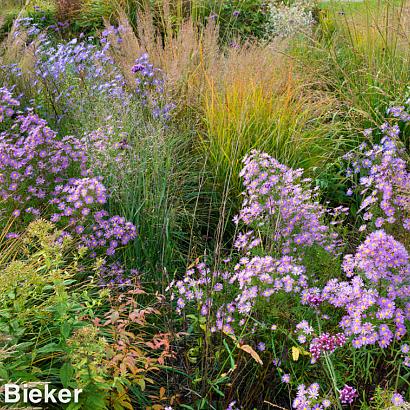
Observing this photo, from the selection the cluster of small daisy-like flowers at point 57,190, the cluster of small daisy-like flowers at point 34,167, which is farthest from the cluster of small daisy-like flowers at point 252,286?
the cluster of small daisy-like flowers at point 34,167

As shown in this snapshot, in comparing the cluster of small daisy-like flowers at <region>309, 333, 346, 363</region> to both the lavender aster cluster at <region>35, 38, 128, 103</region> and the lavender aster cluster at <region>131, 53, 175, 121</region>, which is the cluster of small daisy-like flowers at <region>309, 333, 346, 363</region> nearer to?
the lavender aster cluster at <region>131, 53, 175, 121</region>

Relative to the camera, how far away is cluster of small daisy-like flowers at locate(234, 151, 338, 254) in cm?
299

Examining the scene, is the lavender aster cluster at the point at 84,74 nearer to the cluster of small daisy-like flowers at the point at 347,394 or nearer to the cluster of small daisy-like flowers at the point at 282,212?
the cluster of small daisy-like flowers at the point at 282,212

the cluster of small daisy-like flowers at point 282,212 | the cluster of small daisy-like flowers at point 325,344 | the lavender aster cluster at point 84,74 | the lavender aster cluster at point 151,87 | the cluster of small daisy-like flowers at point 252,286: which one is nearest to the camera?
the cluster of small daisy-like flowers at point 325,344

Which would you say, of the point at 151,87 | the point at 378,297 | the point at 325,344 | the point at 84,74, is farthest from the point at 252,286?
the point at 84,74

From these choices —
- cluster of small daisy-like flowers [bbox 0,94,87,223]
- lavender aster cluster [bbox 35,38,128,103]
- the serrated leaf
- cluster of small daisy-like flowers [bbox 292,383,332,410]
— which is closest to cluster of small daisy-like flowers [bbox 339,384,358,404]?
cluster of small daisy-like flowers [bbox 292,383,332,410]

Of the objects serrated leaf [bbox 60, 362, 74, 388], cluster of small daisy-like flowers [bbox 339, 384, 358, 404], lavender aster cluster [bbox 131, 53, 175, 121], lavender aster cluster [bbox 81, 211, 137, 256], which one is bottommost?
cluster of small daisy-like flowers [bbox 339, 384, 358, 404]

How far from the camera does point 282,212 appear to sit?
9.96 ft

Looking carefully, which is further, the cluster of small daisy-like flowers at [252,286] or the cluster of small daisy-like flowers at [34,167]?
the cluster of small daisy-like flowers at [34,167]

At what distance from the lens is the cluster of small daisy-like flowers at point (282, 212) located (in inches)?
118

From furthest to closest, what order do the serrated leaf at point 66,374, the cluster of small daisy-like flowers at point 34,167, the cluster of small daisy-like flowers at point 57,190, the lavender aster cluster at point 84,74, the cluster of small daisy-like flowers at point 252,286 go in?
the lavender aster cluster at point 84,74 < the cluster of small daisy-like flowers at point 34,167 < the cluster of small daisy-like flowers at point 57,190 < the cluster of small daisy-like flowers at point 252,286 < the serrated leaf at point 66,374

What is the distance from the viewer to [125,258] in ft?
11.7

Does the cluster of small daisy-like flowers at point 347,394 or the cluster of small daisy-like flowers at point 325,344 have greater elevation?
the cluster of small daisy-like flowers at point 325,344

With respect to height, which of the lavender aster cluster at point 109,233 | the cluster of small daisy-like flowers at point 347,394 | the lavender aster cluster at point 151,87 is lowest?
the cluster of small daisy-like flowers at point 347,394
